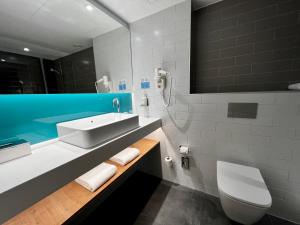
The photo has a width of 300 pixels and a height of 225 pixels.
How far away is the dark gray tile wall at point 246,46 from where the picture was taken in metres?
1.29

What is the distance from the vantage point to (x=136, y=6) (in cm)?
142

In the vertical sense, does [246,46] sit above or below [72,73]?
above

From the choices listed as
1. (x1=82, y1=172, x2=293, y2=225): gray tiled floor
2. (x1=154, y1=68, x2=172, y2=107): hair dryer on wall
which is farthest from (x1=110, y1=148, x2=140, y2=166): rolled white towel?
(x1=154, y1=68, x2=172, y2=107): hair dryer on wall

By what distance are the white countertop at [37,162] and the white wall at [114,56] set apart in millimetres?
925

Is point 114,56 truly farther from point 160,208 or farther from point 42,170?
point 160,208

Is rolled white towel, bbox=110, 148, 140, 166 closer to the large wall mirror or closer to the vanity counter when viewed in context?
the vanity counter

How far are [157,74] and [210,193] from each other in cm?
159

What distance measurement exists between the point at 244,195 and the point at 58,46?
1.92 m

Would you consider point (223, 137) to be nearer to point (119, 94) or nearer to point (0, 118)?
point (119, 94)

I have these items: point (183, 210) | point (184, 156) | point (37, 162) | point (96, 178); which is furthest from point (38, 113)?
point (183, 210)

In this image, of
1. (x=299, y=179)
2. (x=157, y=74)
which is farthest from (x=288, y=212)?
(x=157, y=74)

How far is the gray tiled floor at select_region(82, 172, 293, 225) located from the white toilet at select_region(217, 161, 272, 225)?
1.22 feet

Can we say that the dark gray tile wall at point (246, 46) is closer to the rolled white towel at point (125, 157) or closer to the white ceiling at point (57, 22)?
the white ceiling at point (57, 22)

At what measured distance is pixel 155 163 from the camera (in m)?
1.94
